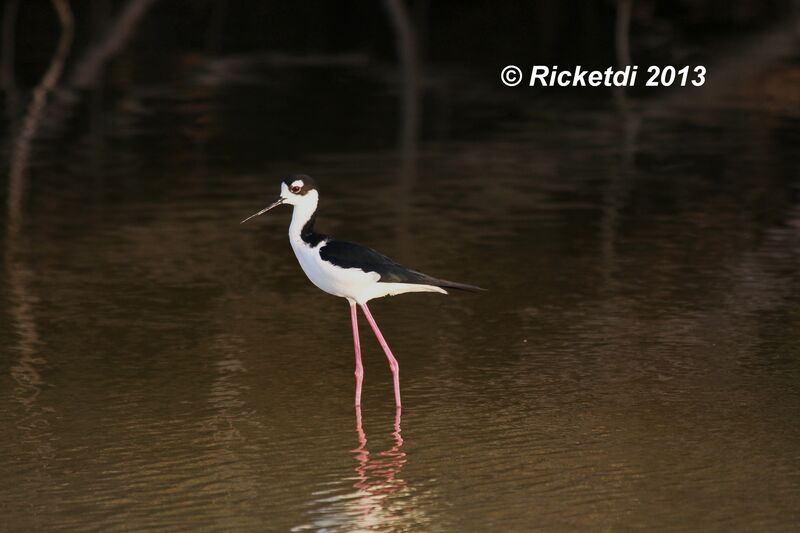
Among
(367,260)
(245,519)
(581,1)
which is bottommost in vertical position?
(245,519)

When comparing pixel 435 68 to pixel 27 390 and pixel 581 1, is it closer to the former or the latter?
pixel 581 1

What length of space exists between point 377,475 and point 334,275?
141 centimetres

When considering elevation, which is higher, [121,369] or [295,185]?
[295,185]

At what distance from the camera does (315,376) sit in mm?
8461

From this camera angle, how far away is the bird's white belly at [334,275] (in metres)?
7.93

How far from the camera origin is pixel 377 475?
22.3 feet

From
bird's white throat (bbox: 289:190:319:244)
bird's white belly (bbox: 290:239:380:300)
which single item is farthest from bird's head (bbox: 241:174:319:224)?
bird's white belly (bbox: 290:239:380:300)

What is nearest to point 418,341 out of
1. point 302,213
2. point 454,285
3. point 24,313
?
point 302,213

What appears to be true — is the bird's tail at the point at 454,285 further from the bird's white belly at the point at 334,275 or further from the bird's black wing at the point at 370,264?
the bird's white belly at the point at 334,275

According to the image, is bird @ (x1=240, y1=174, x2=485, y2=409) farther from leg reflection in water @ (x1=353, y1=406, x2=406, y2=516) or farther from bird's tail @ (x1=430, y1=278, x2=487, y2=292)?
leg reflection in water @ (x1=353, y1=406, x2=406, y2=516)

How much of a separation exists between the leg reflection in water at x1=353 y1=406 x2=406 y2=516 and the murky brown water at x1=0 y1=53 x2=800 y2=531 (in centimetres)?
2

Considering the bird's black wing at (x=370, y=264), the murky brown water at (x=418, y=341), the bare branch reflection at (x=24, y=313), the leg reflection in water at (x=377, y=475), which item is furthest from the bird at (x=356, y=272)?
the bare branch reflection at (x=24, y=313)

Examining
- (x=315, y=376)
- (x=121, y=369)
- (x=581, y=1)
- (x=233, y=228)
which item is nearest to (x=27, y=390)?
(x=121, y=369)

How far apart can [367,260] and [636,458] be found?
169cm
